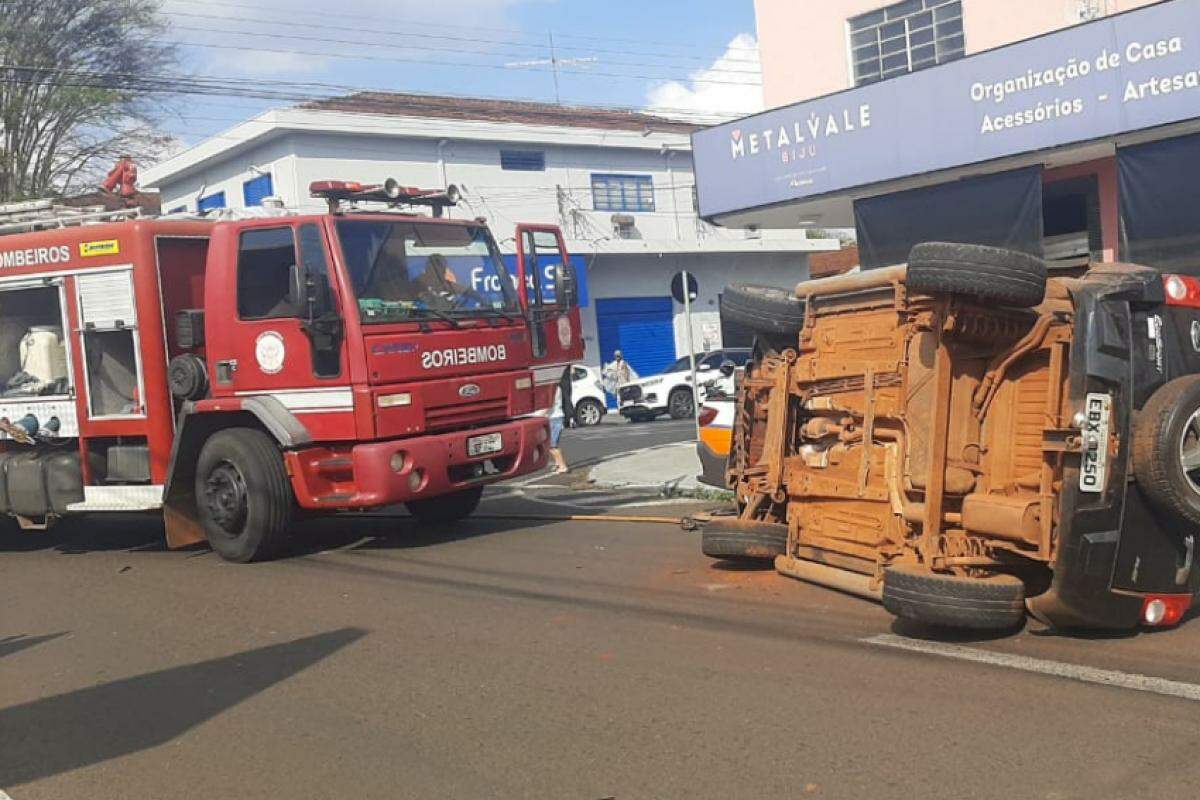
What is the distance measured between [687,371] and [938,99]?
13.5 m

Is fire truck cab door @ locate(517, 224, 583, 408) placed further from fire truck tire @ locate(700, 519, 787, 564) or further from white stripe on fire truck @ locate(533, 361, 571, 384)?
fire truck tire @ locate(700, 519, 787, 564)

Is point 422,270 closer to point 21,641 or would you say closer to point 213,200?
point 21,641

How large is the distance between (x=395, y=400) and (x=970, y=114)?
25.8 feet

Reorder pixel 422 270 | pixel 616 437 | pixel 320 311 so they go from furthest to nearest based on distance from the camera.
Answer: pixel 616 437, pixel 422 270, pixel 320 311

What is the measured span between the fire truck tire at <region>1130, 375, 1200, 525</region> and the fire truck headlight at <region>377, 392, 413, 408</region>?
17.4 ft

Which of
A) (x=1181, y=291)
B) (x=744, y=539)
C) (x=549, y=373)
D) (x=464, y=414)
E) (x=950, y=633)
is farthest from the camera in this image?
(x=549, y=373)

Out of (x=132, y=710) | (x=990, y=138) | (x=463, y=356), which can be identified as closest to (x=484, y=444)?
(x=463, y=356)

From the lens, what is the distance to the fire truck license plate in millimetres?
5207

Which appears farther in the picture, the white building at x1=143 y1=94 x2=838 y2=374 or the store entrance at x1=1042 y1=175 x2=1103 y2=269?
the white building at x1=143 y1=94 x2=838 y2=374

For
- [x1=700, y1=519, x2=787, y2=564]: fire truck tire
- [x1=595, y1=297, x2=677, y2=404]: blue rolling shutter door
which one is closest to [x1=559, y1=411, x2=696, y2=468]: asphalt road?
[x1=595, y1=297, x2=677, y2=404]: blue rolling shutter door

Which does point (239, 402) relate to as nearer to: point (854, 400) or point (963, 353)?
point (854, 400)

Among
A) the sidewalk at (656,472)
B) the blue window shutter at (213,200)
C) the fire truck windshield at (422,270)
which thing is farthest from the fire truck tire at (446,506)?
the blue window shutter at (213,200)

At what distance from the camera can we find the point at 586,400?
2741 centimetres

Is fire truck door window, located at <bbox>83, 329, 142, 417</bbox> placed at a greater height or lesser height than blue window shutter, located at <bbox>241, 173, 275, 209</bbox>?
lesser
